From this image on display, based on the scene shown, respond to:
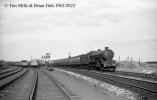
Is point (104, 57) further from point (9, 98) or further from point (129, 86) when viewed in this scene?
point (9, 98)

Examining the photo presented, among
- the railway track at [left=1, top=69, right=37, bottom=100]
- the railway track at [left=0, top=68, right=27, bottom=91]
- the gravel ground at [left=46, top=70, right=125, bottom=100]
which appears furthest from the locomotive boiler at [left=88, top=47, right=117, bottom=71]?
the railway track at [left=1, top=69, right=37, bottom=100]

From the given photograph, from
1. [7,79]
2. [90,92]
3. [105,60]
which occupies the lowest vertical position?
[90,92]

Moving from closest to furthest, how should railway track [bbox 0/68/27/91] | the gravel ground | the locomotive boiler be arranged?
1. the gravel ground
2. railway track [bbox 0/68/27/91]
3. the locomotive boiler

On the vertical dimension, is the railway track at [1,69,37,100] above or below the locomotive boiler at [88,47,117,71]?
below

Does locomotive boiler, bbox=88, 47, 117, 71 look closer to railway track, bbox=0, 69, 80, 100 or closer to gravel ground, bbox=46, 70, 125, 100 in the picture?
gravel ground, bbox=46, 70, 125, 100

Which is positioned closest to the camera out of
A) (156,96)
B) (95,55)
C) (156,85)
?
(156,96)

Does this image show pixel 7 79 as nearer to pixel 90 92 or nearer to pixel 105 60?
pixel 90 92

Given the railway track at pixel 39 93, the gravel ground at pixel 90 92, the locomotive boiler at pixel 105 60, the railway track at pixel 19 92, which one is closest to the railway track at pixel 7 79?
the railway track at pixel 19 92

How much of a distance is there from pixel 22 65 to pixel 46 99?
62.4m

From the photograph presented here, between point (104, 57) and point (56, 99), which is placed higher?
point (104, 57)

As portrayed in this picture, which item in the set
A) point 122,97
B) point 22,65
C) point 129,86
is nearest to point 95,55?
point 129,86

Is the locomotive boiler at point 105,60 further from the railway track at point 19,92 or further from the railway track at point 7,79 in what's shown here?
the railway track at point 19,92

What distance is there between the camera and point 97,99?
11.5 m

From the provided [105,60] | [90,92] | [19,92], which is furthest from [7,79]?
[105,60]
